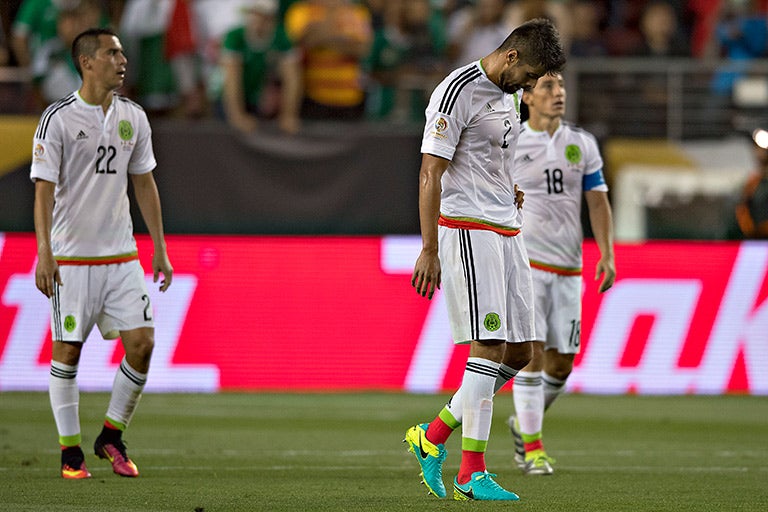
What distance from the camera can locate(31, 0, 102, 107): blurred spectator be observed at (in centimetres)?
1509

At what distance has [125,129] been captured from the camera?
8594 mm

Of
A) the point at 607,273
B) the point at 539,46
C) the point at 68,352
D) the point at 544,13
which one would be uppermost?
the point at 539,46

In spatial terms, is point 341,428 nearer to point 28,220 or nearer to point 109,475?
point 109,475

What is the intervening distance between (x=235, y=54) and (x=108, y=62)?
6984mm

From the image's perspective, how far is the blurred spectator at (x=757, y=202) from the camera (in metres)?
15.6

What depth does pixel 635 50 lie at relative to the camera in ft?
55.2

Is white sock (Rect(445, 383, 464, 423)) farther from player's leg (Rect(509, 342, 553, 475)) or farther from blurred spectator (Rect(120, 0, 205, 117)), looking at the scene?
blurred spectator (Rect(120, 0, 205, 117))

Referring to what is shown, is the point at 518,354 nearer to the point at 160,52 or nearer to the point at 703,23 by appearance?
the point at 160,52

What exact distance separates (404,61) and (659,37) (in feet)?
10.5

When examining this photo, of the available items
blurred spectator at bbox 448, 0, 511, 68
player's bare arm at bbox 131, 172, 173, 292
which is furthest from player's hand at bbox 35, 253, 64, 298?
blurred spectator at bbox 448, 0, 511, 68

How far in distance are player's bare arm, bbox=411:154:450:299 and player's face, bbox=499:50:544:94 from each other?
54 cm

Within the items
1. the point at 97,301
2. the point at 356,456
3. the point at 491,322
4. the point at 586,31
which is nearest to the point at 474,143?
the point at 491,322

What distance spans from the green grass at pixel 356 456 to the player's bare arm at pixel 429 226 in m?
1.11

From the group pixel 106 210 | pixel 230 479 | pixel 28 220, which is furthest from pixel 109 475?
pixel 28 220
